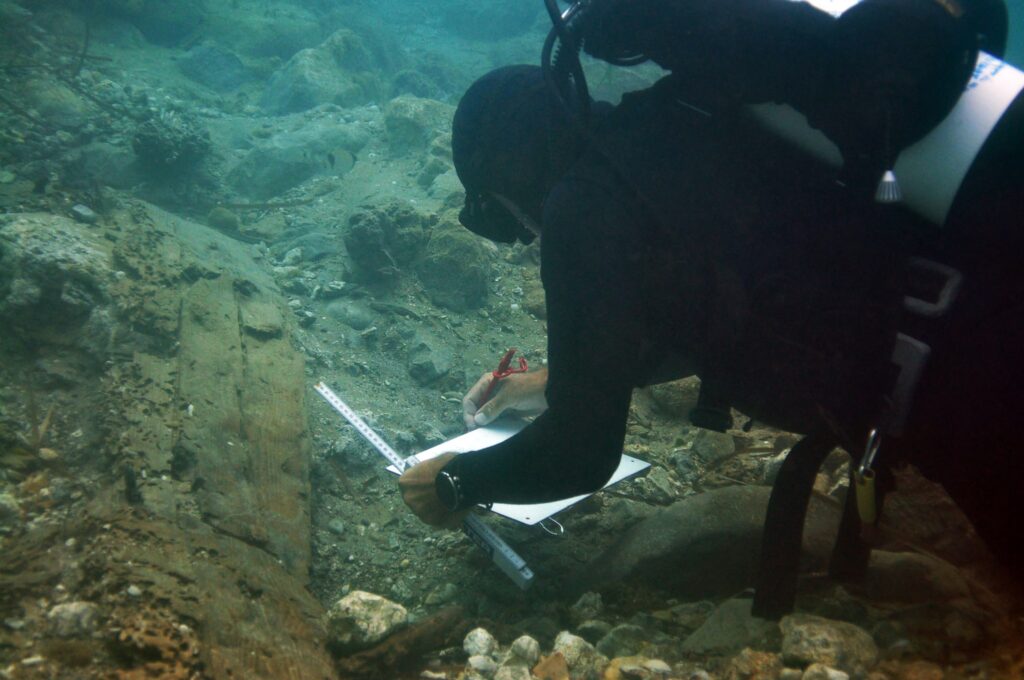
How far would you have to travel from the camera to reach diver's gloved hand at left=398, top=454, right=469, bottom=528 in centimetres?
229

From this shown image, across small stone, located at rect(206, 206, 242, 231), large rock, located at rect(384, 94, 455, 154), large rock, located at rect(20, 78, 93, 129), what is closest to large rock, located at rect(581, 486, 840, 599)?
small stone, located at rect(206, 206, 242, 231)

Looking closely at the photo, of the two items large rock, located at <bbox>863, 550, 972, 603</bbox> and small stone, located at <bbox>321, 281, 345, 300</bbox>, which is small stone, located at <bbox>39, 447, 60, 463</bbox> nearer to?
small stone, located at <bbox>321, 281, 345, 300</bbox>

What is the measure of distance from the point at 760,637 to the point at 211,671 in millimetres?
1545

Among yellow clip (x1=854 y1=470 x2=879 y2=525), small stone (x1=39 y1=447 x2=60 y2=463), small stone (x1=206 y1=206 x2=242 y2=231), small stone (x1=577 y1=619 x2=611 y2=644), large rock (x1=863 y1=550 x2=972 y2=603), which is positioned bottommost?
small stone (x1=206 y1=206 x2=242 y2=231)

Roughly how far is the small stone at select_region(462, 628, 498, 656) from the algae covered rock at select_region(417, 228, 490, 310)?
3.81 meters

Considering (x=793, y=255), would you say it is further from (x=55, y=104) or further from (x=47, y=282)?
(x=55, y=104)

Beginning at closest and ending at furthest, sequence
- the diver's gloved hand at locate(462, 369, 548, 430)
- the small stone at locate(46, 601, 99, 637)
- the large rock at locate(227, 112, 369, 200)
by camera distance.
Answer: the small stone at locate(46, 601, 99, 637)
the diver's gloved hand at locate(462, 369, 548, 430)
the large rock at locate(227, 112, 369, 200)

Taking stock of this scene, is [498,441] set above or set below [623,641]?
below

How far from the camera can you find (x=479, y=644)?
198 cm

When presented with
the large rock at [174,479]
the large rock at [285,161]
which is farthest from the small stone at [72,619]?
the large rock at [285,161]

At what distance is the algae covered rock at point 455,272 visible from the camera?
18.5 feet

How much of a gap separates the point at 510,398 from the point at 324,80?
11980 millimetres

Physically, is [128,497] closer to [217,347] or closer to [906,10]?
[217,347]

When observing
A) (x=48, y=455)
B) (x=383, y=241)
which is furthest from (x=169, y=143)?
(x=48, y=455)
